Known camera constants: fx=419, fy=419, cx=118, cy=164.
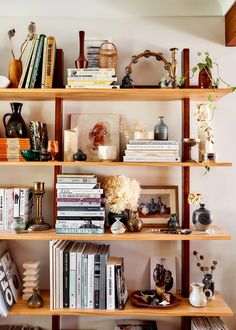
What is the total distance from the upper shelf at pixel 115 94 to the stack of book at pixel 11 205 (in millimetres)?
500

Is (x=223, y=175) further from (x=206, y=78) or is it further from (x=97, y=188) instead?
(x=97, y=188)

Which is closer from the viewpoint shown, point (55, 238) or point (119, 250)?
point (55, 238)

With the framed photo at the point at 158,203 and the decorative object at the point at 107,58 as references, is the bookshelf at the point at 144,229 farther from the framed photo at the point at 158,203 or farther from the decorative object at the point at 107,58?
the decorative object at the point at 107,58

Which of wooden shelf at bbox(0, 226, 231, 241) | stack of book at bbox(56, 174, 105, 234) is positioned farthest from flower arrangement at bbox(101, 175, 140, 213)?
wooden shelf at bbox(0, 226, 231, 241)

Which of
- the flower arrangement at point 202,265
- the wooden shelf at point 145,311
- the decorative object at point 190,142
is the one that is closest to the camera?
the wooden shelf at point 145,311

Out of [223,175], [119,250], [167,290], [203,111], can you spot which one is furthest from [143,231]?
[203,111]

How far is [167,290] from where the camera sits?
230 centimetres

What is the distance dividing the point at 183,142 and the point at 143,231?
0.51m

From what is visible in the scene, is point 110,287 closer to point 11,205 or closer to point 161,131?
point 11,205

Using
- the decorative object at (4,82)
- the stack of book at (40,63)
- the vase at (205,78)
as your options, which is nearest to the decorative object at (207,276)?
the vase at (205,78)

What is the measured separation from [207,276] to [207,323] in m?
0.23

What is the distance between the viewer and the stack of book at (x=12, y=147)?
2.21 metres

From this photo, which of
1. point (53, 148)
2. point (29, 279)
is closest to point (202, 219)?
point (53, 148)

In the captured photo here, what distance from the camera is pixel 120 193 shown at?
2.13 metres
